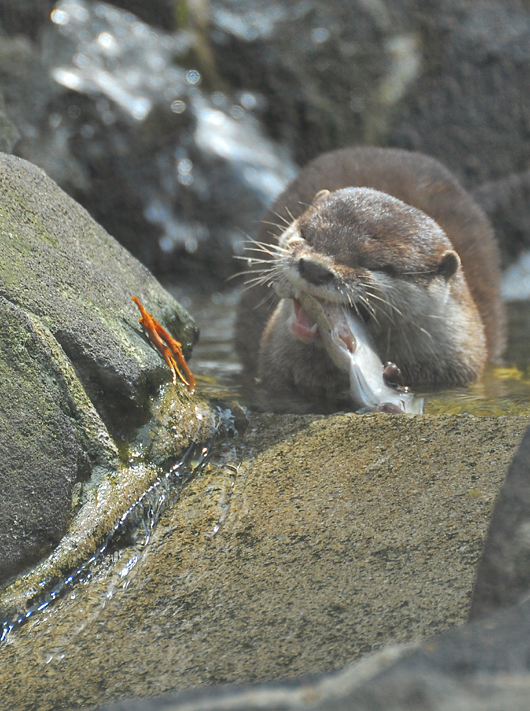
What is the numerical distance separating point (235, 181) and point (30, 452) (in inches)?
177

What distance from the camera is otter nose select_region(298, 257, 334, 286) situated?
8.35 ft

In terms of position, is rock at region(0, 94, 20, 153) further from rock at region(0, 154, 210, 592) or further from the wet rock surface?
the wet rock surface

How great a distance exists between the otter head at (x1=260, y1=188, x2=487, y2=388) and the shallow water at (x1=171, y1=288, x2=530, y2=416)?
17 centimetres

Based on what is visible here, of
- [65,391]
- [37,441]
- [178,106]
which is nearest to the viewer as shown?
[37,441]

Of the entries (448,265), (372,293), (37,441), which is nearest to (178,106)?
(448,265)

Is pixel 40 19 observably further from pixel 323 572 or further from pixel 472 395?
pixel 323 572

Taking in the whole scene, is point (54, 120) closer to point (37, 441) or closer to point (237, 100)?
point (237, 100)

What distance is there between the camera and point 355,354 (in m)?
2.61

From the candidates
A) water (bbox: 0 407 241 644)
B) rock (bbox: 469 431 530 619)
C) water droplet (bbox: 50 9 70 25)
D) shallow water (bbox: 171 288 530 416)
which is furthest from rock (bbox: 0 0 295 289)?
rock (bbox: 469 431 530 619)

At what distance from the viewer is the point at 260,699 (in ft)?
2.85

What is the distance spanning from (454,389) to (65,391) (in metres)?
1.49

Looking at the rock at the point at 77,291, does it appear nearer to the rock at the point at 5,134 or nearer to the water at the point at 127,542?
the water at the point at 127,542

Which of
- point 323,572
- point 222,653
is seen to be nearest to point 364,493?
point 323,572

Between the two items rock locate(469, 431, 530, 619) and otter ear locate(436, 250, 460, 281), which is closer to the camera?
rock locate(469, 431, 530, 619)
